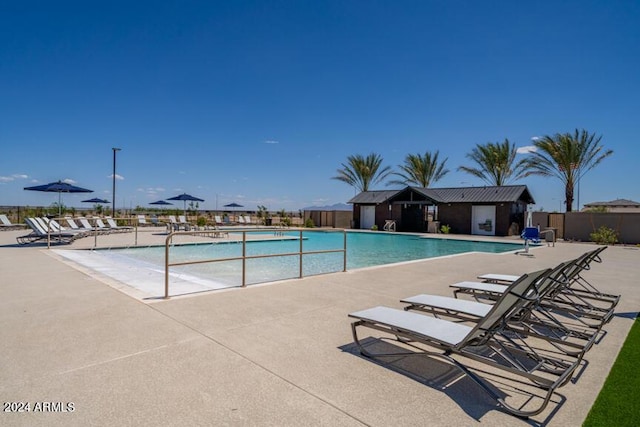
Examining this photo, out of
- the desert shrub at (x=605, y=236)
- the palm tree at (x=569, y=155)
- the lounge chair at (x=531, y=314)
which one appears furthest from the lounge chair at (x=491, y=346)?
the palm tree at (x=569, y=155)

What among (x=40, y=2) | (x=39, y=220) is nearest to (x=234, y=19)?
(x=40, y=2)

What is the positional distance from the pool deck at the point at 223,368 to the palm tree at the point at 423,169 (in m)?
26.1

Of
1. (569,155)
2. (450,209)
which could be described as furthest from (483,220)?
(569,155)

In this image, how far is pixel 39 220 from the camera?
12.4 meters

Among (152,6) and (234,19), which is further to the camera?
(234,19)

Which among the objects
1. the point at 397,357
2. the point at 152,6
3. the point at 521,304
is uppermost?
the point at 152,6

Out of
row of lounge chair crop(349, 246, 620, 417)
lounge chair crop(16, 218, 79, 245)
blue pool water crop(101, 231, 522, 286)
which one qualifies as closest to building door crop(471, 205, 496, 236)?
blue pool water crop(101, 231, 522, 286)

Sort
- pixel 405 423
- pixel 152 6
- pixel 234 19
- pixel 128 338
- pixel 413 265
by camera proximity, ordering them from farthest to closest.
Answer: pixel 234 19 → pixel 152 6 → pixel 413 265 → pixel 128 338 → pixel 405 423

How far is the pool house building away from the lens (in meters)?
21.7

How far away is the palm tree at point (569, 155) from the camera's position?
2100 centimetres

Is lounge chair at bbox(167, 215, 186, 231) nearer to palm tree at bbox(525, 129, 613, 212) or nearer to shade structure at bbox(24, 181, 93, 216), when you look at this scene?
shade structure at bbox(24, 181, 93, 216)

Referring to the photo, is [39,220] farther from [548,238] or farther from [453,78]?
[548,238]

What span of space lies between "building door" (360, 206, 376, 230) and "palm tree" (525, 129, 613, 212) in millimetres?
11723

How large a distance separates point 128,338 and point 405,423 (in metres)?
2.74
